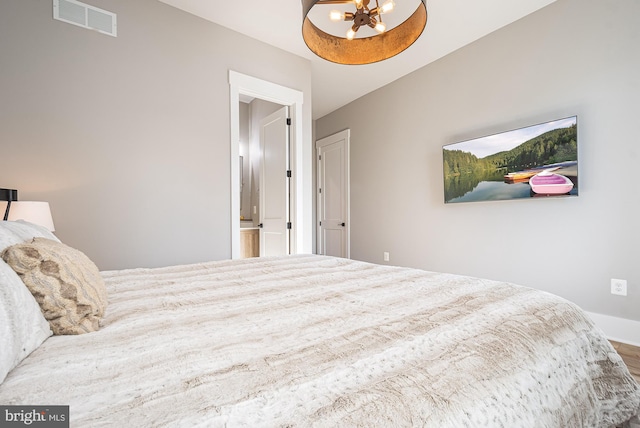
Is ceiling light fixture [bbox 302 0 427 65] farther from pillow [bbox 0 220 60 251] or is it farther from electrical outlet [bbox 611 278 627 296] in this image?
electrical outlet [bbox 611 278 627 296]

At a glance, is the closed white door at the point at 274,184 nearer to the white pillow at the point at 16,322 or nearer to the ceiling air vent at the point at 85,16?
the ceiling air vent at the point at 85,16

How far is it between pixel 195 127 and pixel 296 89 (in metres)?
1.27

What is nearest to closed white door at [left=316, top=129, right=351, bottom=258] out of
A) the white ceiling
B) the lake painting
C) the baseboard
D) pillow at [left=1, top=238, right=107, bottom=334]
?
the white ceiling

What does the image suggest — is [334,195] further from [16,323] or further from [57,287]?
[16,323]

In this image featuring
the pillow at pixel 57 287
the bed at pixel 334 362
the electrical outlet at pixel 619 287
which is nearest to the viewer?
the bed at pixel 334 362

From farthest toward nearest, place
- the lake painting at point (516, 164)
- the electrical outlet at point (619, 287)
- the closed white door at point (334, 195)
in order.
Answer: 1. the closed white door at point (334, 195)
2. the lake painting at point (516, 164)
3. the electrical outlet at point (619, 287)

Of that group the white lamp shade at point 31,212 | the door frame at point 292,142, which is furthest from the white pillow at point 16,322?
the door frame at point 292,142

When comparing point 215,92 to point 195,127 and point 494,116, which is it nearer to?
point 195,127

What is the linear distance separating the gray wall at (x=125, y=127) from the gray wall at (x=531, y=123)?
218 cm

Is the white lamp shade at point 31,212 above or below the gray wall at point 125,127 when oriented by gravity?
below

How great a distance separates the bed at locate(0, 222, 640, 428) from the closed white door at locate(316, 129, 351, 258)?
3744 millimetres

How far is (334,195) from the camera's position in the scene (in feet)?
16.9

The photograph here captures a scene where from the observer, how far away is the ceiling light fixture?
73.7 inches

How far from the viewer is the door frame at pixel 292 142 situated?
2893mm
